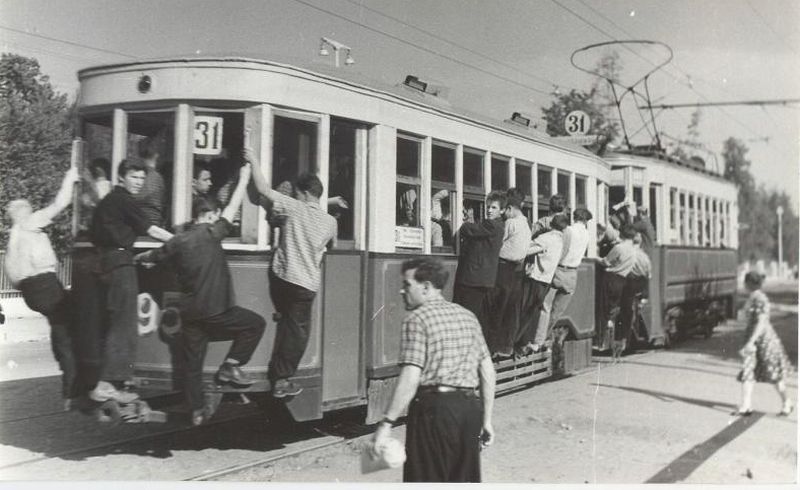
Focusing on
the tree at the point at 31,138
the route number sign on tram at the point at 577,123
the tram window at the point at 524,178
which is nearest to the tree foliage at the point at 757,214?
the route number sign on tram at the point at 577,123

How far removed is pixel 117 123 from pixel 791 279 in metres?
5.30

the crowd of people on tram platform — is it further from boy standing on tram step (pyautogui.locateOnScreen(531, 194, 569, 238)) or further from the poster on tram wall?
the poster on tram wall

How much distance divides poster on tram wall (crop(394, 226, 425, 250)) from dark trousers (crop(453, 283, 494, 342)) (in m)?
0.63

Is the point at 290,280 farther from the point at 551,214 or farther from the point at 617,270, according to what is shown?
the point at 617,270

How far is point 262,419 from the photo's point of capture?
674cm

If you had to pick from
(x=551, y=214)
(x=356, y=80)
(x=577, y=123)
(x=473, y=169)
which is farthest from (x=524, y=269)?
(x=577, y=123)

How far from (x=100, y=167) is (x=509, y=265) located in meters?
3.63

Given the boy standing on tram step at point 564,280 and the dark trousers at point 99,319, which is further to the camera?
the boy standing on tram step at point 564,280

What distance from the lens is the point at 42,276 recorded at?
4.83 meters

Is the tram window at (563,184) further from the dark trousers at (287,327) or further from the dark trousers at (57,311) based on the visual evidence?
the dark trousers at (57,311)

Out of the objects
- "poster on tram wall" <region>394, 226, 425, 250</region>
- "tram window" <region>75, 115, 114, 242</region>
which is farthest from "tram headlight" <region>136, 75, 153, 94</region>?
"poster on tram wall" <region>394, 226, 425, 250</region>

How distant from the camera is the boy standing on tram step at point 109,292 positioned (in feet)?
15.8

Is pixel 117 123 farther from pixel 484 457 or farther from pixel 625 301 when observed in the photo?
pixel 625 301

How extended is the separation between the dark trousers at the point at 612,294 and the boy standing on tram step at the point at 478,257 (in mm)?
3190
